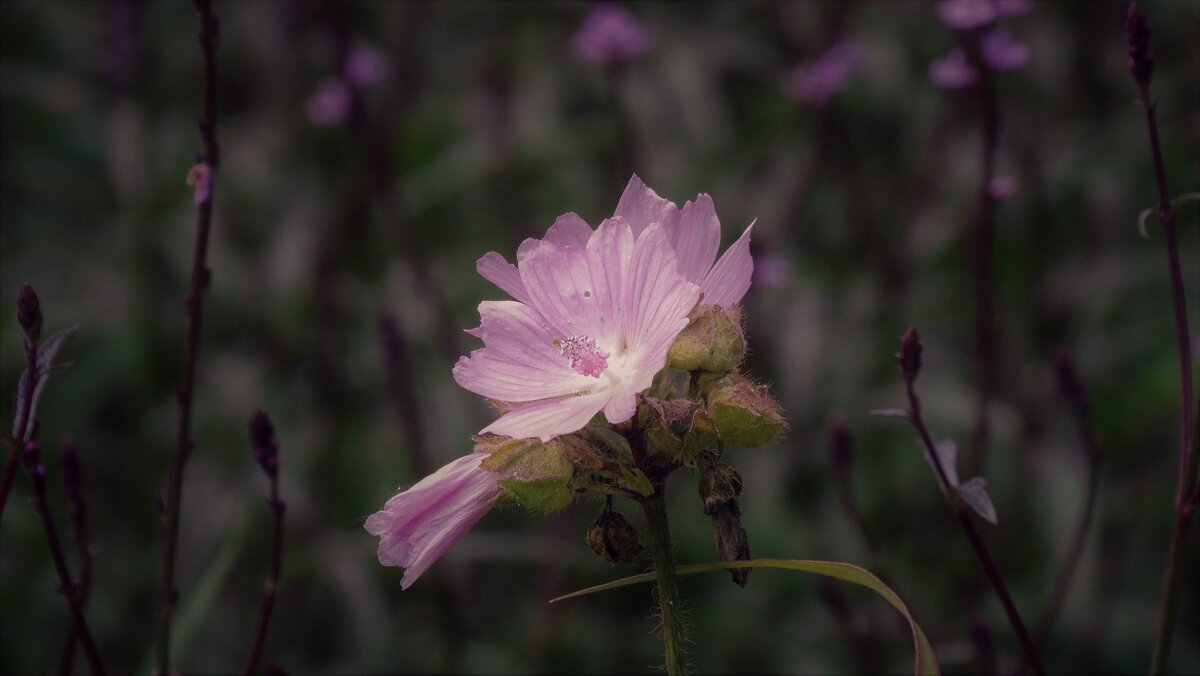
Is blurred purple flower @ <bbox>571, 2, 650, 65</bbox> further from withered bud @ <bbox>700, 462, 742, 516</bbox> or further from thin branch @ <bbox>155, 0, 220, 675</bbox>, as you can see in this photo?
withered bud @ <bbox>700, 462, 742, 516</bbox>

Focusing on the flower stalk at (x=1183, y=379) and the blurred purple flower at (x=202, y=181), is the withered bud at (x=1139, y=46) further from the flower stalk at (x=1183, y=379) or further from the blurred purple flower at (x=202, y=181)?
the blurred purple flower at (x=202, y=181)

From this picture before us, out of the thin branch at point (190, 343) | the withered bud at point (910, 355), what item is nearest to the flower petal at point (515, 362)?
the withered bud at point (910, 355)

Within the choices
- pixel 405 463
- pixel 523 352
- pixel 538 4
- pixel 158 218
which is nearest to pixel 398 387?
pixel 405 463

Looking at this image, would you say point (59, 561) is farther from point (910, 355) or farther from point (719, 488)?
point (910, 355)

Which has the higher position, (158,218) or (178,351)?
(158,218)

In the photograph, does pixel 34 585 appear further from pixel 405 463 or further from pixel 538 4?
pixel 538 4

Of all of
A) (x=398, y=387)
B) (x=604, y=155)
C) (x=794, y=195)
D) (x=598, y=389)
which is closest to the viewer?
(x=598, y=389)

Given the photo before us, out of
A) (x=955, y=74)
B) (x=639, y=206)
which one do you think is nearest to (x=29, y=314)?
(x=639, y=206)
